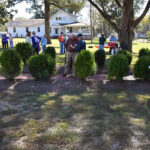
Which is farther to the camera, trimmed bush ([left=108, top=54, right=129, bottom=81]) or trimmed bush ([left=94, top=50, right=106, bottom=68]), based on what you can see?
trimmed bush ([left=94, top=50, right=106, bottom=68])

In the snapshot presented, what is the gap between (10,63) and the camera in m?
7.15

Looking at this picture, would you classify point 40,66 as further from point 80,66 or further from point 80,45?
point 80,45

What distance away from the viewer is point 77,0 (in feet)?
79.3

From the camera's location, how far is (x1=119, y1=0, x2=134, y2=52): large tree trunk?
47.9ft

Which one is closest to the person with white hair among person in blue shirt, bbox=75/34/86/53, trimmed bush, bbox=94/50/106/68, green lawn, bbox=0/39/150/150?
person in blue shirt, bbox=75/34/86/53

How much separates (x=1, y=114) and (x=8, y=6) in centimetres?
2064

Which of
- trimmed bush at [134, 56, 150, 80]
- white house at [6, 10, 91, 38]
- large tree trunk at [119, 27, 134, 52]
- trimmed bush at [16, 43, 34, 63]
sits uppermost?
white house at [6, 10, 91, 38]

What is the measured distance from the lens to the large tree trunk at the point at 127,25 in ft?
47.9

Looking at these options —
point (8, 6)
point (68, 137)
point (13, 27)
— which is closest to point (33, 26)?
point (13, 27)

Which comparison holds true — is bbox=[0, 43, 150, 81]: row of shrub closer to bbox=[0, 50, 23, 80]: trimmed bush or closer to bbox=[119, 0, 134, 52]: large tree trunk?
bbox=[0, 50, 23, 80]: trimmed bush

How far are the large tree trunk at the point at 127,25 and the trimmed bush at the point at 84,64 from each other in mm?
8858

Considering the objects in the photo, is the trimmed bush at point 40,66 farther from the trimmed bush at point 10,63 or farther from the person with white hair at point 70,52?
the person with white hair at point 70,52

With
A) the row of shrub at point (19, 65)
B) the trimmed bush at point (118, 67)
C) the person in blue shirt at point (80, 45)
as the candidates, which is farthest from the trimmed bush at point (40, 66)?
the trimmed bush at point (118, 67)

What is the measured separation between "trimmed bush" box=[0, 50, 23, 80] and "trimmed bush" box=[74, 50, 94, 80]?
2.17m
